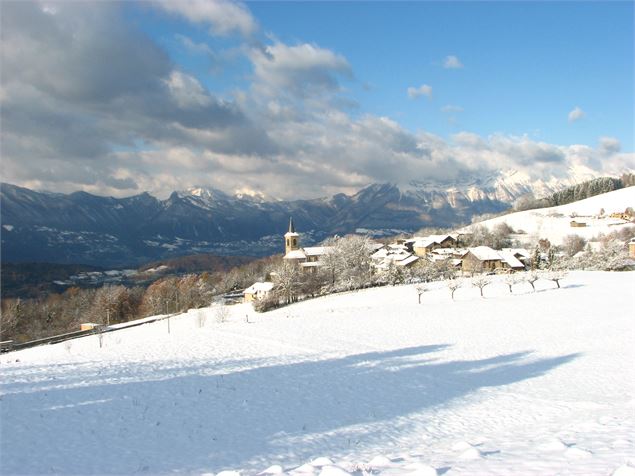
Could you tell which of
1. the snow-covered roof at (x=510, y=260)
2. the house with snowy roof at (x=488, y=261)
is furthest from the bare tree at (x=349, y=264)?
the snow-covered roof at (x=510, y=260)

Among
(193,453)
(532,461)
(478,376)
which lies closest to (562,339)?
(478,376)

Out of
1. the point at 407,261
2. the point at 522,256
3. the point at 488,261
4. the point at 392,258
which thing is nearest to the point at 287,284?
the point at 392,258

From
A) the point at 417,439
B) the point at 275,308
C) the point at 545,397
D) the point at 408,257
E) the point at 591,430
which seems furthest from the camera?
the point at 408,257

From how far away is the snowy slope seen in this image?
454 ft

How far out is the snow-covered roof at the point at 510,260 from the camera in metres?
96.2

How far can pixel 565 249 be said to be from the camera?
115312mm

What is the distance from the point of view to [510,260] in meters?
97.5

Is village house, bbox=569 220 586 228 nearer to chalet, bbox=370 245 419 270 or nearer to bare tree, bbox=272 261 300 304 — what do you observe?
chalet, bbox=370 245 419 270

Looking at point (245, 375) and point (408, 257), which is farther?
point (408, 257)

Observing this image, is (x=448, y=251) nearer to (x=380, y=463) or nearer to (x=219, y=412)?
(x=219, y=412)

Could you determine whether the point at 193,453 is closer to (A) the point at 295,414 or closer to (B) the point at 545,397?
(A) the point at 295,414

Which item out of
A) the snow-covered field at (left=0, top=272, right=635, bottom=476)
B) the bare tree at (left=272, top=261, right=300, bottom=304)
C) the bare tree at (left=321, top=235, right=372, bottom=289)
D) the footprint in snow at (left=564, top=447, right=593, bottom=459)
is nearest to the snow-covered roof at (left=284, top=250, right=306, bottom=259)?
the bare tree at (left=321, top=235, right=372, bottom=289)

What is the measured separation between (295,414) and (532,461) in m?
10.1

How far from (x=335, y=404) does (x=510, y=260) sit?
88.6 meters
